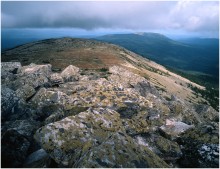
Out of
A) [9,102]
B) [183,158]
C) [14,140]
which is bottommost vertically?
[183,158]

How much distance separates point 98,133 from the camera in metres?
13.7

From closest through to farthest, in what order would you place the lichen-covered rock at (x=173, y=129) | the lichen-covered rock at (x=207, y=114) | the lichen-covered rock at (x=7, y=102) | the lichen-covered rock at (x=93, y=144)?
the lichen-covered rock at (x=93, y=144) → the lichen-covered rock at (x=173, y=129) → the lichen-covered rock at (x=7, y=102) → the lichen-covered rock at (x=207, y=114)

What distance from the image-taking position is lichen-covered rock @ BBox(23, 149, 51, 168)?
12242 mm

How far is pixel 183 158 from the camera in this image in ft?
45.6

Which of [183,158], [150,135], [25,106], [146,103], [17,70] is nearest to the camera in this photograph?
[183,158]

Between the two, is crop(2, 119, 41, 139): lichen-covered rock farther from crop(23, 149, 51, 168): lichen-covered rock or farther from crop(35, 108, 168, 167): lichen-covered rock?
crop(35, 108, 168, 167): lichen-covered rock

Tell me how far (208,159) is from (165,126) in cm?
401

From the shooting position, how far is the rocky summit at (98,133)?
37.1 ft

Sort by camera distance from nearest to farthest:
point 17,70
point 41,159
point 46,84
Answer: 1. point 41,159
2. point 46,84
3. point 17,70

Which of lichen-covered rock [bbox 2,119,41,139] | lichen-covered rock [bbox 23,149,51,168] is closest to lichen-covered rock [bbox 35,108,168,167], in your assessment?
lichen-covered rock [bbox 23,149,51,168]

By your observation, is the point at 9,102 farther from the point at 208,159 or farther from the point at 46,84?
the point at 208,159

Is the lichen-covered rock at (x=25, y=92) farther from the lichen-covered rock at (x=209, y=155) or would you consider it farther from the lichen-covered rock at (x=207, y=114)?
the lichen-covered rock at (x=207, y=114)

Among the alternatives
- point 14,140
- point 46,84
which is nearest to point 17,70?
point 46,84

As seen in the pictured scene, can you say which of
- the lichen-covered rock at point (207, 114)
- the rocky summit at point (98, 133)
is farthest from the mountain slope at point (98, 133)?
the lichen-covered rock at point (207, 114)
